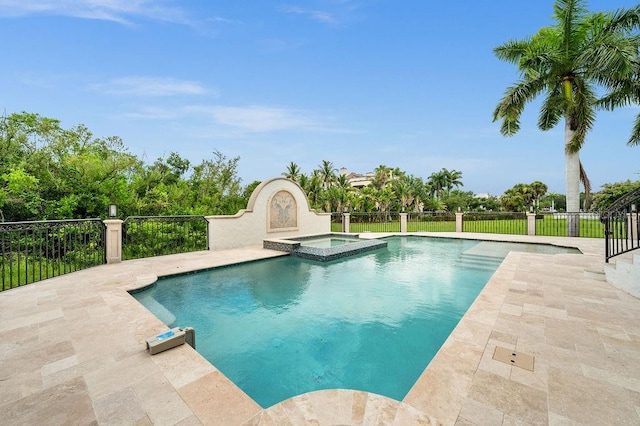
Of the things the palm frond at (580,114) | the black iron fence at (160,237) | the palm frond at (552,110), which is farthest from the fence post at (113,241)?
the palm frond at (552,110)

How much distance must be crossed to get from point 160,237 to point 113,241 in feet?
7.73

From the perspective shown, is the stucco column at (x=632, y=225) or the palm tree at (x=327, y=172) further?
the palm tree at (x=327, y=172)

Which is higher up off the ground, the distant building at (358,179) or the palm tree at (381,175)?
the distant building at (358,179)

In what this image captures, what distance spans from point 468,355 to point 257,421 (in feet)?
6.61

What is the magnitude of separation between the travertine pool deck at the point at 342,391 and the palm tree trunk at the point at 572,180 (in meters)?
10.1

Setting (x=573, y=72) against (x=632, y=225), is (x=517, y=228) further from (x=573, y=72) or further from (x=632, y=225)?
(x=632, y=225)

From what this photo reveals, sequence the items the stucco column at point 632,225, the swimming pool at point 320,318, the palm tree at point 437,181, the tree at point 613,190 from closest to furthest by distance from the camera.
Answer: the swimming pool at point 320,318 → the stucco column at point 632,225 → the tree at point 613,190 → the palm tree at point 437,181

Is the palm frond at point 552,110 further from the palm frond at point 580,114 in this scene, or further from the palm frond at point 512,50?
the palm frond at point 512,50

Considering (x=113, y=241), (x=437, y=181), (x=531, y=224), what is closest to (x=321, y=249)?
(x=113, y=241)

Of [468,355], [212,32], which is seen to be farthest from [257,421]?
A: [212,32]

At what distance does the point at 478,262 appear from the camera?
7738 millimetres

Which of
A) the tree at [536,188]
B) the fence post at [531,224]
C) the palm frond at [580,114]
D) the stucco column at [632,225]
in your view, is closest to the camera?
the stucco column at [632,225]

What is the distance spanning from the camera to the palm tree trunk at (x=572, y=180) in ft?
37.7

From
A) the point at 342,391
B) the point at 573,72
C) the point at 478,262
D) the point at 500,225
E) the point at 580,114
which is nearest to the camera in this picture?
the point at 342,391
